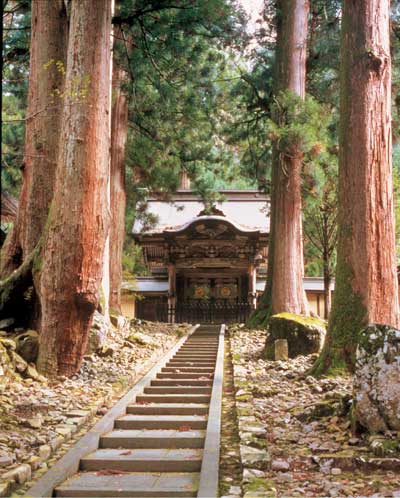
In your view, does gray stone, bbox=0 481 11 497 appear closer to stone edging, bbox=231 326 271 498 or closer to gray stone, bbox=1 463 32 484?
gray stone, bbox=1 463 32 484

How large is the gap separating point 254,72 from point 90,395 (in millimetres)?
10743

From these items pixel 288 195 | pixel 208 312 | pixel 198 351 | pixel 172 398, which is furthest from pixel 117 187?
pixel 208 312

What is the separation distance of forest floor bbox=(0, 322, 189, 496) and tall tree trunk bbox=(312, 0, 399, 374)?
2573 mm

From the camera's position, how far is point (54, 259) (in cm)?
638

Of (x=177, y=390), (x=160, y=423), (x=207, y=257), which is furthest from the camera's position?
(x=207, y=257)

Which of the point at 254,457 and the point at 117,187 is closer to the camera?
the point at 254,457

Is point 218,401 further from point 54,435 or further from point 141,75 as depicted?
point 141,75

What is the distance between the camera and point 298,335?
8.45 metres

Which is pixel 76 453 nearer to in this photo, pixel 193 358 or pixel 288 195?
pixel 193 358

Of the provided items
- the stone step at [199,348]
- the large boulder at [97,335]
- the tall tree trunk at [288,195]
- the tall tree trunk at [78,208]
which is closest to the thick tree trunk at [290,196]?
the tall tree trunk at [288,195]

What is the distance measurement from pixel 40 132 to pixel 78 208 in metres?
2.45

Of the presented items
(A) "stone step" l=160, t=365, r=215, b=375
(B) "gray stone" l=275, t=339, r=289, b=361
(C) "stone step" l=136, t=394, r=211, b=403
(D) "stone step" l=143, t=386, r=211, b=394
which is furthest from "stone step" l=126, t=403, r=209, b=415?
(B) "gray stone" l=275, t=339, r=289, b=361

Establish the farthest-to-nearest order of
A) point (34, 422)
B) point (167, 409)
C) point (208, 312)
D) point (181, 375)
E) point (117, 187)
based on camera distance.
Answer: point (208, 312)
point (117, 187)
point (181, 375)
point (167, 409)
point (34, 422)

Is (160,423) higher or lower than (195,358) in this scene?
higher
